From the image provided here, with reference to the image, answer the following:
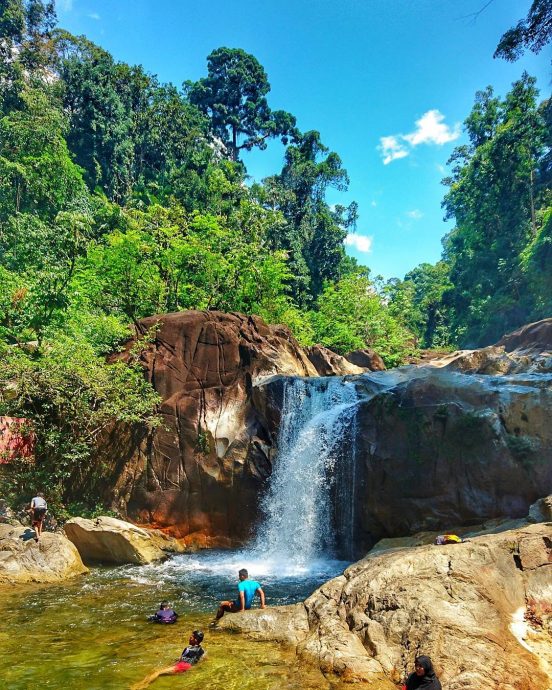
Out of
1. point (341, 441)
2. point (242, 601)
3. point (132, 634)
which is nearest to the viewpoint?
point (132, 634)

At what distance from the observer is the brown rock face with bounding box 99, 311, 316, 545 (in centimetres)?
1723

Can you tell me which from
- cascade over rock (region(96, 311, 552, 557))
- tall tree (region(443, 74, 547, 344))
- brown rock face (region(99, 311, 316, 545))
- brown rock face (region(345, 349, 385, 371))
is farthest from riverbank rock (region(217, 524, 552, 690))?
tall tree (region(443, 74, 547, 344))

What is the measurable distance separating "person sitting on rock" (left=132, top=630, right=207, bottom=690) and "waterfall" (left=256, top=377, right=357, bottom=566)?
783 cm

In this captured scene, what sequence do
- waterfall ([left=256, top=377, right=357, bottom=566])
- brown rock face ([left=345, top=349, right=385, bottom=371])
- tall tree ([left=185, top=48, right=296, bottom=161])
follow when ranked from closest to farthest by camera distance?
waterfall ([left=256, top=377, right=357, bottom=566]), brown rock face ([left=345, top=349, right=385, bottom=371]), tall tree ([left=185, top=48, right=296, bottom=161])

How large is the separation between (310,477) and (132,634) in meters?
8.84

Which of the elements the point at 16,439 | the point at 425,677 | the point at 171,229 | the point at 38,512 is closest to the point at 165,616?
the point at 425,677

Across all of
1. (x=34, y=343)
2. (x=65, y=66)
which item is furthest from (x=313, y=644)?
(x=65, y=66)

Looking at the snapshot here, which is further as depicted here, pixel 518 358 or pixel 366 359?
pixel 366 359

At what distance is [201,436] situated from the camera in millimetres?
17922

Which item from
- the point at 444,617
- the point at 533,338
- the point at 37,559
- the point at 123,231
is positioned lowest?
the point at 37,559

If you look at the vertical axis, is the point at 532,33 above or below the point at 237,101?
below

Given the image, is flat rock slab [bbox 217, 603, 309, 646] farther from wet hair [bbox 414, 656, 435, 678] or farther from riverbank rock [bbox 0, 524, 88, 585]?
riverbank rock [bbox 0, 524, 88, 585]

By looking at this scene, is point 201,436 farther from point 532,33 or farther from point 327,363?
point 532,33

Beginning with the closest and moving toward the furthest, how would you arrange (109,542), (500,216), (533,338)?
(109,542)
(533,338)
(500,216)
